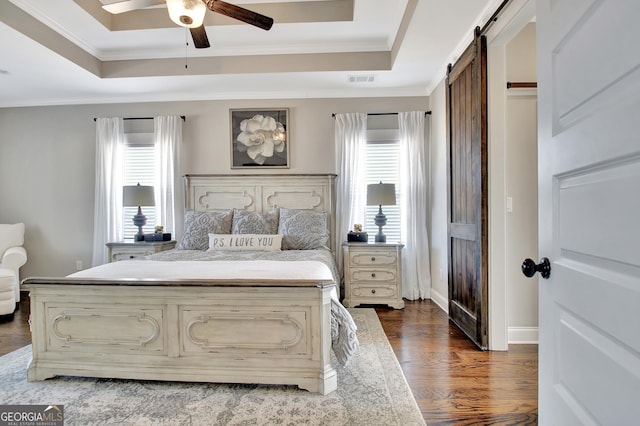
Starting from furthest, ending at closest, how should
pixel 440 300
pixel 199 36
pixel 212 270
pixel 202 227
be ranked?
pixel 440 300 < pixel 202 227 < pixel 199 36 < pixel 212 270

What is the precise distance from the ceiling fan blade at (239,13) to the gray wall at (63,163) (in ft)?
6.91

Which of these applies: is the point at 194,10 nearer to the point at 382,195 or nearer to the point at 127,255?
the point at 382,195

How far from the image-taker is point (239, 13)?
222 cm

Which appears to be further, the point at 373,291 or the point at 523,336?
the point at 373,291

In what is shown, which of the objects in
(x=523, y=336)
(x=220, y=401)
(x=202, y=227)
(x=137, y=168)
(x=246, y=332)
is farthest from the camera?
(x=137, y=168)

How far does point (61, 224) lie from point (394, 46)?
184 inches

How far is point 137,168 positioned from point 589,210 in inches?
185

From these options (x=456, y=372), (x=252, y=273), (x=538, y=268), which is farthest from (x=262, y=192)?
(x=538, y=268)

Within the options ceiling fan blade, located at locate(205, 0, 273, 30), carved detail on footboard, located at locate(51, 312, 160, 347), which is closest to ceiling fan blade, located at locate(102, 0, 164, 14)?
ceiling fan blade, located at locate(205, 0, 273, 30)

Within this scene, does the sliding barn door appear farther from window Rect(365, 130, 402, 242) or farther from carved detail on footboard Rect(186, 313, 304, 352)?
carved detail on footboard Rect(186, 313, 304, 352)

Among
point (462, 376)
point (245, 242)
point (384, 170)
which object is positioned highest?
point (384, 170)

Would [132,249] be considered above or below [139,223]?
below

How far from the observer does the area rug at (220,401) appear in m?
1.75

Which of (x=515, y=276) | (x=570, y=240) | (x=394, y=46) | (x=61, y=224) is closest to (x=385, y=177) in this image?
(x=394, y=46)
